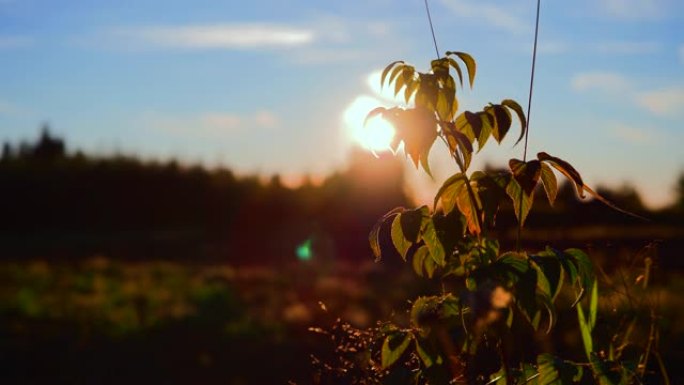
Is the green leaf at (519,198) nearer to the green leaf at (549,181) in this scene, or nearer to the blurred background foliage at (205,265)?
the green leaf at (549,181)

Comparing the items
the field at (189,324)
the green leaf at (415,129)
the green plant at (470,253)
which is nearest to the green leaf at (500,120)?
the green plant at (470,253)

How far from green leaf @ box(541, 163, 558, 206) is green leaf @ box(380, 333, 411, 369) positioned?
0.44 m

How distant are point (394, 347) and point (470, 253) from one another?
0.89 ft

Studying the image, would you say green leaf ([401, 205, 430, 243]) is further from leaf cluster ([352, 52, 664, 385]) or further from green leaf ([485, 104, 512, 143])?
green leaf ([485, 104, 512, 143])

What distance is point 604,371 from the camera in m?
1.77

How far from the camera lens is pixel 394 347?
188 centimetres

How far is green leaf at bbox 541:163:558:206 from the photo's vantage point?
1.78m

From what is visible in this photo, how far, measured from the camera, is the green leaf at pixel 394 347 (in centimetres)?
186

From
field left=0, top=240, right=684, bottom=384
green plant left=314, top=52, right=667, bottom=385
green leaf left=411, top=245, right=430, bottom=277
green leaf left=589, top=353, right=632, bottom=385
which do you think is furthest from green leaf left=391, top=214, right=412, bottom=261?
field left=0, top=240, right=684, bottom=384

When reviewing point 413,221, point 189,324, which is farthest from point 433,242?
point 189,324

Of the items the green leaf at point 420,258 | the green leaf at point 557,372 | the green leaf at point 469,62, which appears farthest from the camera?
the green leaf at point 420,258

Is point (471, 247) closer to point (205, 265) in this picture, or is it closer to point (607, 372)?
point (607, 372)

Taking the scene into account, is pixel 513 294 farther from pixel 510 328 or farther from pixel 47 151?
pixel 47 151

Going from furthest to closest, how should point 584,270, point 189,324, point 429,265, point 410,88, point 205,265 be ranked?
point 205,265 < point 189,324 < point 429,265 < point 410,88 < point 584,270
